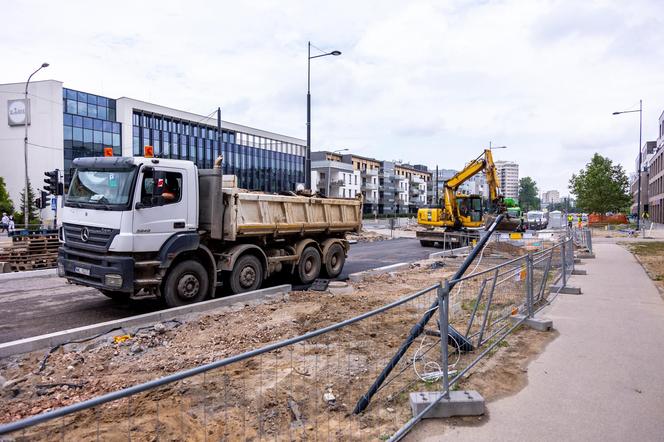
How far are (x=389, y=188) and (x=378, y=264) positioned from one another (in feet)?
263

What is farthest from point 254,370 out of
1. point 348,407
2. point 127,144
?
point 127,144

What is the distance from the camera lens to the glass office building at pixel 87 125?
47438 mm

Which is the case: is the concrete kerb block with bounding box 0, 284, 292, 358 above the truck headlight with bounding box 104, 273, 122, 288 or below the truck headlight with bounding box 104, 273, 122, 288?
below

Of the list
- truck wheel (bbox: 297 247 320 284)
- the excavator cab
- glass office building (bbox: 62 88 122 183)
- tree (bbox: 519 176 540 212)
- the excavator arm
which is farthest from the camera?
tree (bbox: 519 176 540 212)

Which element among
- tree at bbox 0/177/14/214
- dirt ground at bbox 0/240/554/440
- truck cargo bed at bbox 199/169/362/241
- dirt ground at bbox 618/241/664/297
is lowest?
dirt ground at bbox 0/240/554/440

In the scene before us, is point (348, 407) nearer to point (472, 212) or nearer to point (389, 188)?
point (472, 212)

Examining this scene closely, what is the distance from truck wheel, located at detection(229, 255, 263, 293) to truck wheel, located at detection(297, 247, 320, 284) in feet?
5.36

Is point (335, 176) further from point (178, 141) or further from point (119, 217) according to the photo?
point (119, 217)

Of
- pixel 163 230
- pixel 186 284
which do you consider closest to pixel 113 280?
pixel 163 230

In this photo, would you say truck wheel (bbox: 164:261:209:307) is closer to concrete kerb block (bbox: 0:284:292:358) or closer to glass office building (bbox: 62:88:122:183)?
concrete kerb block (bbox: 0:284:292:358)

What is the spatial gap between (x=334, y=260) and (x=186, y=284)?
534 centimetres

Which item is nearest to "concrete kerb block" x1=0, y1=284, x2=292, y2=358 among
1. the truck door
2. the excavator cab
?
the truck door

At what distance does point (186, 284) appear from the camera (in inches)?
340

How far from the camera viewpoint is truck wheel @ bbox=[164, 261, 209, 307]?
27.3 ft
